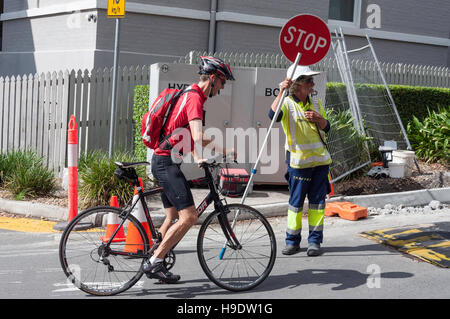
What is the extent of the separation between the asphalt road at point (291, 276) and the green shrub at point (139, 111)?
333 centimetres

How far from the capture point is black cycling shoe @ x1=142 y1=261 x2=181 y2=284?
5.29 m

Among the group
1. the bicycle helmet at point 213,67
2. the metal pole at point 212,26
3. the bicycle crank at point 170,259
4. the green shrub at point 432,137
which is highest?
the metal pole at point 212,26

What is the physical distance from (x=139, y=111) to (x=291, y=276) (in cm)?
566

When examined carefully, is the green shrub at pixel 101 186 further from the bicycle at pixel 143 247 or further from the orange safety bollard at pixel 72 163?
the bicycle at pixel 143 247

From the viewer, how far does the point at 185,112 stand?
527cm

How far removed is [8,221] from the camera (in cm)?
851

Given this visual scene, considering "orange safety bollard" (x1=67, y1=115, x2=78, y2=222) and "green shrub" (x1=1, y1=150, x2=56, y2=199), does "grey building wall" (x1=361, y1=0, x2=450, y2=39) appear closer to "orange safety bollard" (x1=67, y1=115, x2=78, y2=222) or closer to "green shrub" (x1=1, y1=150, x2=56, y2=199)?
"green shrub" (x1=1, y1=150, x2=56, y2=199)

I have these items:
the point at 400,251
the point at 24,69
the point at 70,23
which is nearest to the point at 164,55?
the point at 70,23

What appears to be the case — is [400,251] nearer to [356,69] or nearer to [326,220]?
[326,220]

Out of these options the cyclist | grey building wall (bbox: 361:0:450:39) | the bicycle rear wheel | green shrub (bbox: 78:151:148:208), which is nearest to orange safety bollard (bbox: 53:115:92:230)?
green shrub (bbox: 78:151:148:208)

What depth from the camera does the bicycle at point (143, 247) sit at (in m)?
5.30

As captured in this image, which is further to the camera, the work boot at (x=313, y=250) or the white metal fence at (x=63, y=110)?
the white metal fence at (x=63, y=110)

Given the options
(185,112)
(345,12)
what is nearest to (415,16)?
(345,12)

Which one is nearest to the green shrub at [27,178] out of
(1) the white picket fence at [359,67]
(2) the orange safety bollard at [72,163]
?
(2) the orange safety bollard at [72,163]
